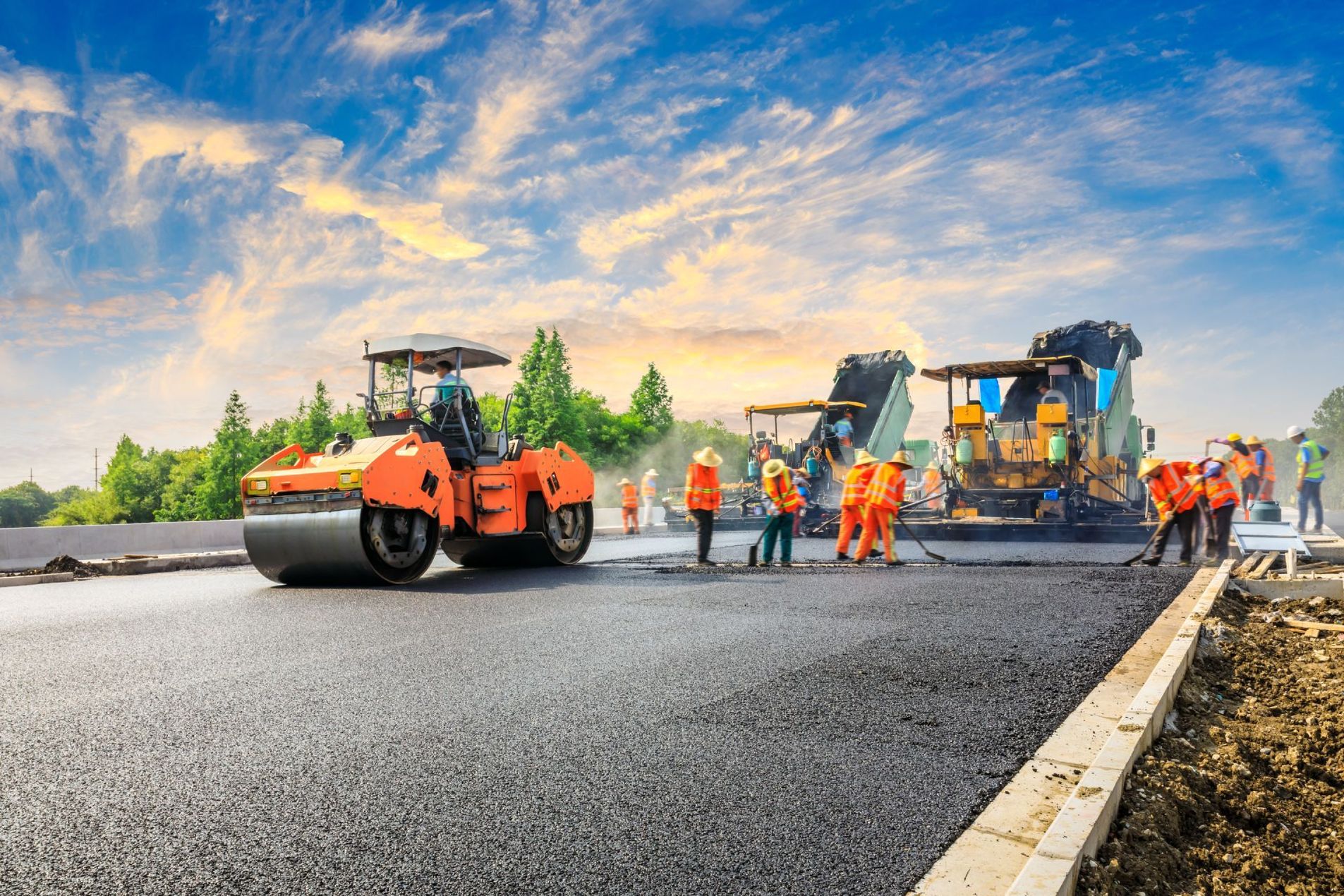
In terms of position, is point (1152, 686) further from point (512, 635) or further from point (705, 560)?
point (705, 560)

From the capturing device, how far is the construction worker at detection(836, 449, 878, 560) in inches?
420

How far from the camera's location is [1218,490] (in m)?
10.3

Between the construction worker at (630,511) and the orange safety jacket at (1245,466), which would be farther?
the construction worker at (630,511)

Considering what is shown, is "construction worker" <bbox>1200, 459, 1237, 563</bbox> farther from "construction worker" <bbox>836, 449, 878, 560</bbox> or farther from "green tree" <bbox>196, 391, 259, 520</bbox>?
"green tree" <bbox>196, 391, 259, 520</bbox>

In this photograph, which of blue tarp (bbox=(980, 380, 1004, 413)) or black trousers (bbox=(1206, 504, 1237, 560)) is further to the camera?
blue tarp (bbox=(980, 380, 1004, 413))

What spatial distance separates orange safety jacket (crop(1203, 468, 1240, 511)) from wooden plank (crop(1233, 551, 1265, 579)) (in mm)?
610

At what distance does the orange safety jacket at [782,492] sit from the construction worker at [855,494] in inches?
23.3

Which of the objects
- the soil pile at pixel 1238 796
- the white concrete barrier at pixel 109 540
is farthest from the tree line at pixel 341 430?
the soil pile at pixel 1238 796

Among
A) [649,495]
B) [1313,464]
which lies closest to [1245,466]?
[1313,464]

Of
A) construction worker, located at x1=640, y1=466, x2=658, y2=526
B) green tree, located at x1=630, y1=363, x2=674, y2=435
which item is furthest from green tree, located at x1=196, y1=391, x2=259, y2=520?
construction worker, located at x1=640, y1=466, x2=658, y2=526

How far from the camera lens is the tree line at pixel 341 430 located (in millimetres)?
49938

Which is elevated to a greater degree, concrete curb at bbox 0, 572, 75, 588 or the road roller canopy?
the road roller canopy

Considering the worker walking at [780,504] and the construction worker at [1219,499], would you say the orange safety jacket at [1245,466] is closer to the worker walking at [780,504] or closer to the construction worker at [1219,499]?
the construction worker at [1219,499]

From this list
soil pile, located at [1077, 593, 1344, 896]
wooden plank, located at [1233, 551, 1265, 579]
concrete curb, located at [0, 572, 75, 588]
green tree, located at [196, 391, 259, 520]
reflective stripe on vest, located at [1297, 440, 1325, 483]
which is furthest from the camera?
green tree, located at [196, 391, 259, 520]
